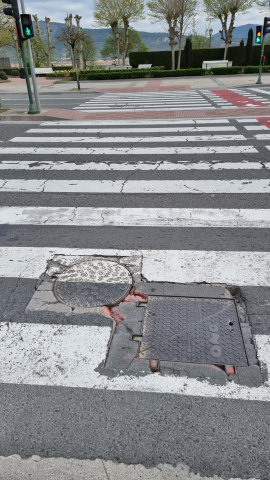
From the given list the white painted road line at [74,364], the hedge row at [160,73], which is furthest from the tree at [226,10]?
the white painted road line at [74,364]

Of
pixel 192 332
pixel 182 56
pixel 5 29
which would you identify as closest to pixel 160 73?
pixel 182 56

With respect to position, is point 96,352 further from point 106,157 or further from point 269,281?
point 106,157

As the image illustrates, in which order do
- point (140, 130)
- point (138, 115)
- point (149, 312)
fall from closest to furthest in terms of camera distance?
point (149, 312)
point (140, 130)
point (138, 115)

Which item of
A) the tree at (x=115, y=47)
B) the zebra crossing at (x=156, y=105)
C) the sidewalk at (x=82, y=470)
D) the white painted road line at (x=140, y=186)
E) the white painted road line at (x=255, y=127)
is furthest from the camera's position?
the tree at (x=115, y=47)

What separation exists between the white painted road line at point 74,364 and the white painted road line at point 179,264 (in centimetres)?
95

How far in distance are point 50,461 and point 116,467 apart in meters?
0.44

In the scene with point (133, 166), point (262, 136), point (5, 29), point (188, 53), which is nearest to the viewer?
point (133, 166)

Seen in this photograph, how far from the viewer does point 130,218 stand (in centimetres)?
559

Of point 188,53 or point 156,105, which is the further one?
point 188,53

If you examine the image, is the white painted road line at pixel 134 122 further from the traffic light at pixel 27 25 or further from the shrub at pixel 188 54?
the shrub at pixel 188 54

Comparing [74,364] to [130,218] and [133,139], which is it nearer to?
[130,218]

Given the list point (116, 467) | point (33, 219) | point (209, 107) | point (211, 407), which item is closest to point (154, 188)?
point (33, 219)

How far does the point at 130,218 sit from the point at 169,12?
1791 inches

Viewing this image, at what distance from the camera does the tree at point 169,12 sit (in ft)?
134
